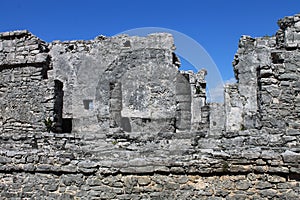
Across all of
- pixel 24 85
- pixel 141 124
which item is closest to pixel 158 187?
pixel 24 85

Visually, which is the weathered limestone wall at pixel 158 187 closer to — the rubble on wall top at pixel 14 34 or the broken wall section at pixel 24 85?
the broken wall section at pixel 24 85

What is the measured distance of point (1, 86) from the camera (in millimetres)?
8523

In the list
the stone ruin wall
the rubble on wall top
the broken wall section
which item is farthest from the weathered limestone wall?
the rubble on wall top

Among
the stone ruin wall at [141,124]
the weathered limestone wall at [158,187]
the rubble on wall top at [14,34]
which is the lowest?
the weathered limestone wall at [158,187]

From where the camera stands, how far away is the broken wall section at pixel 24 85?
8.13m

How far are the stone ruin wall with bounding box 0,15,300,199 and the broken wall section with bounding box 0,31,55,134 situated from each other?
1.0 inches

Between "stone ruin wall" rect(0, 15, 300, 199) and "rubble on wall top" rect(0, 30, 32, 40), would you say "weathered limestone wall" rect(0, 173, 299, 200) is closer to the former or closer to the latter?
"stone ruin wall" rect(0, 15, 300, 199)

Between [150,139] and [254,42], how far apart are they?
5.88 metres

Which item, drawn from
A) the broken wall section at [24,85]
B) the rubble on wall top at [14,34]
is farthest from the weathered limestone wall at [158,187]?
the rubble on wall top at [14,34]

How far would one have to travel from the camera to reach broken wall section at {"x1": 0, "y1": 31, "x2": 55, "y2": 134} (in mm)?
8133

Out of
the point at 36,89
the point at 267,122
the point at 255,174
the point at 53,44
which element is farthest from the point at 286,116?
the point at 53,44

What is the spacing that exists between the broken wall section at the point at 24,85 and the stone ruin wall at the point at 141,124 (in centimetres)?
2

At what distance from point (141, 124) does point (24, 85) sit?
563 centimetres

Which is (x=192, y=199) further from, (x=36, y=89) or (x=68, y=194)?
(x=36, y=89)
